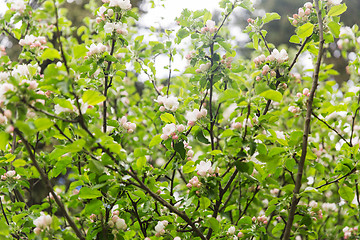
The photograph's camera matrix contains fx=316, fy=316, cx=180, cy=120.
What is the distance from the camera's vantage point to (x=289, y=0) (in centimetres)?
878

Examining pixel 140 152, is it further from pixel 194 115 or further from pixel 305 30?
pixel 305 30

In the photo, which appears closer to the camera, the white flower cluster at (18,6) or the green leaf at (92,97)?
the green leaf at (92,97)

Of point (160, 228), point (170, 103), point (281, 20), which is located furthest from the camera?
point (281, 20)

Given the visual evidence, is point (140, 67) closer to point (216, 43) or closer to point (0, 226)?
point (216, 43)

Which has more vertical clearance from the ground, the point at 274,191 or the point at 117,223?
the point at 274,191

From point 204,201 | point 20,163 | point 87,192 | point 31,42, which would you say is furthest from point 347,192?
point 31,42

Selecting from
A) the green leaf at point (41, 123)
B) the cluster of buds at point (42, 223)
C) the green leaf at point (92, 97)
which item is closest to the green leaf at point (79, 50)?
the green leaf at point (92, 97)

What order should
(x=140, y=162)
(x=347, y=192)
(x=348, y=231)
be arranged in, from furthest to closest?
(x=348, y=231), (x=347, y=192), (x=140, y=162)

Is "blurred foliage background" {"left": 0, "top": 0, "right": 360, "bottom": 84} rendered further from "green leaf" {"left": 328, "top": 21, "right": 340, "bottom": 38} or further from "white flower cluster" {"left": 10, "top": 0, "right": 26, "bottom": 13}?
"green leaf" {"left": 328, "top": 21, "right": 340, "bottom": 38}

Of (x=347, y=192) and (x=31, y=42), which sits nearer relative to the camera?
(x=347, y=192)

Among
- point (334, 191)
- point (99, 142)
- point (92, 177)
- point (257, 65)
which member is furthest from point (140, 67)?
point (334, 191)

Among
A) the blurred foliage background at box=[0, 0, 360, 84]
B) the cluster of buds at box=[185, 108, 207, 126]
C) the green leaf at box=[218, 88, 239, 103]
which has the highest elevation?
the blurred foliage background at box=[0, 0, 360, 84]

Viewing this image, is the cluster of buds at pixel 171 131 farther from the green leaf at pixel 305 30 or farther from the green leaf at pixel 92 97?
the green leaf at pixel 305 30

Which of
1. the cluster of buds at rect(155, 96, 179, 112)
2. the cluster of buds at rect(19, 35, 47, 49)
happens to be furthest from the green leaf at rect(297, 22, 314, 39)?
the cluster of buds at rect(19, 35, 47, 49)
